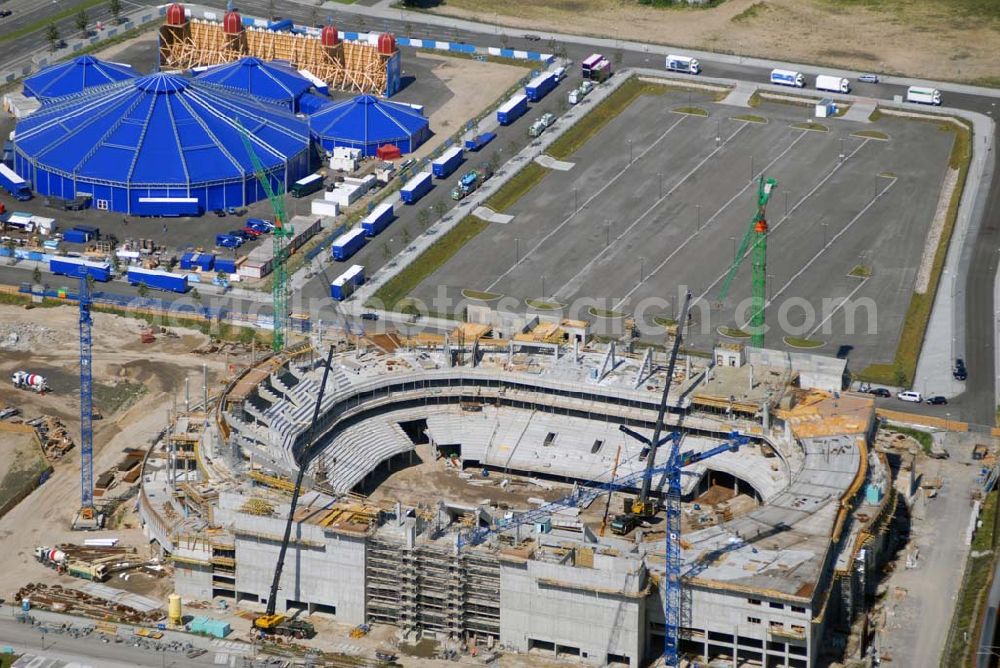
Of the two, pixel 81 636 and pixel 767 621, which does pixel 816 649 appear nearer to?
pixel 767 621

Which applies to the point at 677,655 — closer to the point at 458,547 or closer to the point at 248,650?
the point at 458,547

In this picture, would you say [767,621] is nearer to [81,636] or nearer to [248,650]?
[248,650]

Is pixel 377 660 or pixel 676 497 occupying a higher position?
pixel 676 497

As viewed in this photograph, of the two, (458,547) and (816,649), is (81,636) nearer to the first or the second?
(458,547)

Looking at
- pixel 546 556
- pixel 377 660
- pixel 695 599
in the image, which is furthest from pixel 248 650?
pixel 695 599

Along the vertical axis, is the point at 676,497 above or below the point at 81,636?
above

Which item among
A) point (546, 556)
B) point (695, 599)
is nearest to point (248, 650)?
point (546, 556)

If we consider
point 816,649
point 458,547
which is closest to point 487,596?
point 458,547
